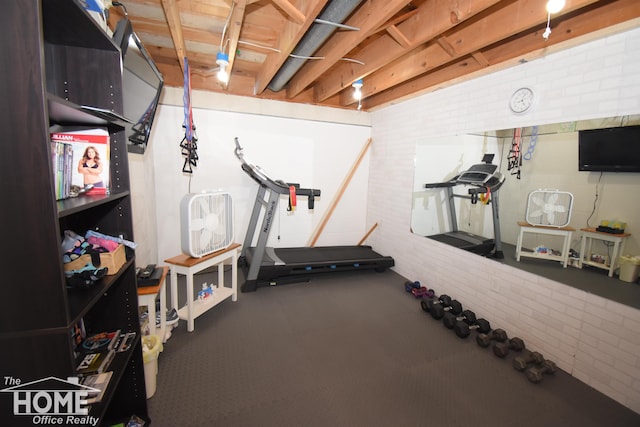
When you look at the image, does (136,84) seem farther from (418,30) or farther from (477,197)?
(477,197)

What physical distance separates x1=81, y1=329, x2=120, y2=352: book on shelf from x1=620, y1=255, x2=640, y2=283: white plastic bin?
3098 mm

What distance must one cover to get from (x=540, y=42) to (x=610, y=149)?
3.22 ft

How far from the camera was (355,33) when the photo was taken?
6.82 feet

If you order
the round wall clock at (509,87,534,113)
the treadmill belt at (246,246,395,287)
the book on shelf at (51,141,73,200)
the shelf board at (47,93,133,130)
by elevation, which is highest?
the round wall clock at (509,87,534,113)

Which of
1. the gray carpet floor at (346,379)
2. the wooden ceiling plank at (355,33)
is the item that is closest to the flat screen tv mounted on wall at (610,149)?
the gray carpet floor at (346,379)

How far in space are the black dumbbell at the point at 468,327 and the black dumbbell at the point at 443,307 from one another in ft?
0.52

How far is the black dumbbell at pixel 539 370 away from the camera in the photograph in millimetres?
1870

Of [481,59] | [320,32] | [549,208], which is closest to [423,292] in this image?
[549,208]

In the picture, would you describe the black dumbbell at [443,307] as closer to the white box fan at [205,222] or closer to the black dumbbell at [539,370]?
the black dumbbell at [539,370]

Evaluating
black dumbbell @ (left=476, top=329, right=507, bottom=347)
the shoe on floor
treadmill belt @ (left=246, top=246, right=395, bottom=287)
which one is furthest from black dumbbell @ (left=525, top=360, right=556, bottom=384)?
the shoe on floor

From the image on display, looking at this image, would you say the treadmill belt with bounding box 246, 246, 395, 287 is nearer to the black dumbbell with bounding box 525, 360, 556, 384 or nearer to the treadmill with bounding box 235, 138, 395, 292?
the treadmill with bounding box 235, 138, 395, 292

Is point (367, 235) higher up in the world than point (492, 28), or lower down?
lower down

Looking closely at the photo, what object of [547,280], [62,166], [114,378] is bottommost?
[114,378]

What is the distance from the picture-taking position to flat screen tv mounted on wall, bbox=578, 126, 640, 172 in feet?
5.84
